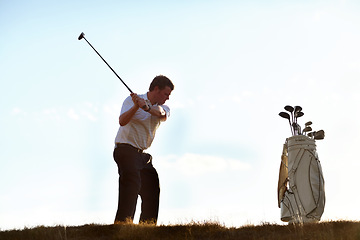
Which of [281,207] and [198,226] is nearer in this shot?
[198,226]

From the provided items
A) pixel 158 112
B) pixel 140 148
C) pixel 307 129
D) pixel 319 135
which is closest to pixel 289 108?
pixel 307 129

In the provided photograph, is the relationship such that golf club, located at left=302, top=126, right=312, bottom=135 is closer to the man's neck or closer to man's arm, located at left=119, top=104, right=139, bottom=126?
the man's neck

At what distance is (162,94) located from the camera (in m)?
7.61

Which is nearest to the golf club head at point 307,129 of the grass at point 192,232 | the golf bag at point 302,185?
the golf bag at point 302,185

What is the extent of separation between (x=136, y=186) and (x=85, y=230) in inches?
49.6

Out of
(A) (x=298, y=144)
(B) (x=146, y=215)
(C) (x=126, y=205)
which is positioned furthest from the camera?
(A) (x=298, y=144)

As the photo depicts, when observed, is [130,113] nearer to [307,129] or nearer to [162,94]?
[162,94]

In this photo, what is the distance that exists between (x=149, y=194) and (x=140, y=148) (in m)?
0.90

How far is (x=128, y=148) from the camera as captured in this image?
727cm

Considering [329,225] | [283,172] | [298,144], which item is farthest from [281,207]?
[329,225]

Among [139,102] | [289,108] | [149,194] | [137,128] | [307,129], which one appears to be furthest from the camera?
[289,108]

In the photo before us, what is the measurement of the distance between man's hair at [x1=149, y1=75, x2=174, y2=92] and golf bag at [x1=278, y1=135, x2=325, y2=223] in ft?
13.6

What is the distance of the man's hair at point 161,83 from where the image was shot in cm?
757

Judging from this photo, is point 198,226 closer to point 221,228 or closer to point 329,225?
point 221,228
